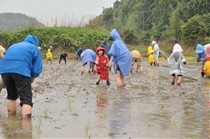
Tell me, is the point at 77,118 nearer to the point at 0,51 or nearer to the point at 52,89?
the point at 0,51

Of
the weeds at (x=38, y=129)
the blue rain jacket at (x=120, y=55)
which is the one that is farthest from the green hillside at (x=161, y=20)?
the weeds at (x=38, y=129)

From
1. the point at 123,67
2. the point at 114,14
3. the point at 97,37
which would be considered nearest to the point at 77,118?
the point at 123,67

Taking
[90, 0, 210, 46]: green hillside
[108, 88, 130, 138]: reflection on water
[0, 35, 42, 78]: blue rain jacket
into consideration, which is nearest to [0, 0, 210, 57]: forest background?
[90, 0, 210, 46]: green hillside

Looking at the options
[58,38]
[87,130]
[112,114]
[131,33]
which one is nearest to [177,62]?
[112,114]

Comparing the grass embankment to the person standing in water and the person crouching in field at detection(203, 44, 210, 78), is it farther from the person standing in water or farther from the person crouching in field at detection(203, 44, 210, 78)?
the person standing in water

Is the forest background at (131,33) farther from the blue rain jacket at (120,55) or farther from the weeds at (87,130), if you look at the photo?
the weeds at (87,130)

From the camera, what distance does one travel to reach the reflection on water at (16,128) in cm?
631

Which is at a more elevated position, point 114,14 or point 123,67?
point 114,14

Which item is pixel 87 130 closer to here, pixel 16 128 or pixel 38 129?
pixel 38 129

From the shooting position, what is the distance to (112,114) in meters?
8.41

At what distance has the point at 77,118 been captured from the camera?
789 cm

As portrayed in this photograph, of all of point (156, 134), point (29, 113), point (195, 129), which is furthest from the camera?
point (29, 113)

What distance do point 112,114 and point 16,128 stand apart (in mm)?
2143

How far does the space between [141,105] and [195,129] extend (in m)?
2.73
